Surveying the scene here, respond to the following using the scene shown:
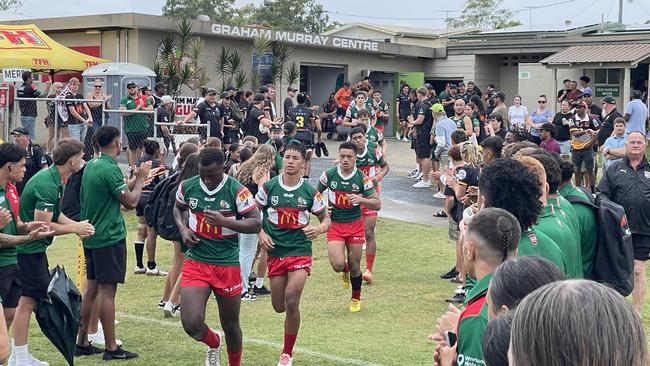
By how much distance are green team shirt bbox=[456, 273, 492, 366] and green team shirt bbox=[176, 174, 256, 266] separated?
3.93m

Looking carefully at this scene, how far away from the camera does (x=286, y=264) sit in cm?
838

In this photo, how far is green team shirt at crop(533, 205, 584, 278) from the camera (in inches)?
214

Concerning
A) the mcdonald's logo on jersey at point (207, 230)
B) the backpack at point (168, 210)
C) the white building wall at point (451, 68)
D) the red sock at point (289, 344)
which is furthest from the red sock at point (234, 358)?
the white building wall at point (451, 68)

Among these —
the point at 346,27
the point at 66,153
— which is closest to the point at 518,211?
the point at 66,153

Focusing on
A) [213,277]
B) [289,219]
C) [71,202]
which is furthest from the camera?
[71,202]

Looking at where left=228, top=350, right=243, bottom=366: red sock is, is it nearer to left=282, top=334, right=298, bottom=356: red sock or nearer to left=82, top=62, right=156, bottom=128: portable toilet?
left=282, top=334, right=298, bottom=356: red sock

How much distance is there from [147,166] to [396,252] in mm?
6547

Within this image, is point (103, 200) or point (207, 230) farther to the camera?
point (103, 200)

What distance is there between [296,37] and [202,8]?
169 ft

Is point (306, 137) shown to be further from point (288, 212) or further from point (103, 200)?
point (103, 200)

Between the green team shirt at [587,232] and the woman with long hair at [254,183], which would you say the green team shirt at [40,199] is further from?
the green team shirt at [587,232]

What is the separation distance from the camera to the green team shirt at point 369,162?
41.8 ft

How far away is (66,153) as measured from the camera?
7.88m

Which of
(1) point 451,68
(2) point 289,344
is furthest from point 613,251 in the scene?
(1) point 451,68
